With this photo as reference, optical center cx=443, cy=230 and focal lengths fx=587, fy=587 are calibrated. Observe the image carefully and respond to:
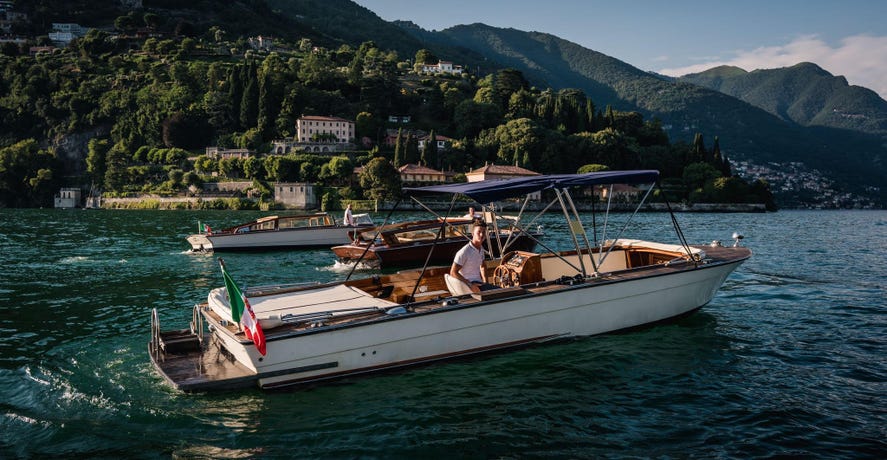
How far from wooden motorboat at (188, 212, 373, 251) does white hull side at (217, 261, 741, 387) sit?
22031 mm

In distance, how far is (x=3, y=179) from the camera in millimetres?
112125

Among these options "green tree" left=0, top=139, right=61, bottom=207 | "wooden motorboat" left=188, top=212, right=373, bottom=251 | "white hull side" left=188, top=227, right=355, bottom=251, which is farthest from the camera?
"green tree" left=0, top=139, right=61, bottom=207

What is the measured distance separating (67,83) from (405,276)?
163 meters

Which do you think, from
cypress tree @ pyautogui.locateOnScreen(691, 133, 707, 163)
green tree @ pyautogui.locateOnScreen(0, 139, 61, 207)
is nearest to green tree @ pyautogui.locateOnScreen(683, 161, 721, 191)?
cypress tree @ pyautogui.locateOnScreen(691, 133, 707, 163)

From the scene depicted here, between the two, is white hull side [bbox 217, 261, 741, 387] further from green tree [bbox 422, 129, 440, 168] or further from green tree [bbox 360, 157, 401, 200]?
green tree [bbox 422, 129, 440, 168]

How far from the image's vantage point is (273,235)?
33.3 m

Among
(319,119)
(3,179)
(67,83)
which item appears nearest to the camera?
(3,179)

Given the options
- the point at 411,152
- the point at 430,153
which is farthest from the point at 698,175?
the point at 411,152

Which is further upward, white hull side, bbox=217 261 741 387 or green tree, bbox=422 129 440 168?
green tree, bbox=422 129 440 168

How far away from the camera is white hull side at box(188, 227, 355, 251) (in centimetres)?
3203

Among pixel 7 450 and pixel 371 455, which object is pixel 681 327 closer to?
pixel 371 455

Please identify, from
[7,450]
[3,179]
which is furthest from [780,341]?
[3,179]

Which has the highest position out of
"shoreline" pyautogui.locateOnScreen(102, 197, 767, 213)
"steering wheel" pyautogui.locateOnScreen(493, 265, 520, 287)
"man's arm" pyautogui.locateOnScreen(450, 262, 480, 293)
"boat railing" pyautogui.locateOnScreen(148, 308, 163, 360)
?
"man's arm" pyautogui.locateOnScreen(450, 262, 480, 293)

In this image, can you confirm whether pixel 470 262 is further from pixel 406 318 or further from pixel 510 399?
pixel 510 399
